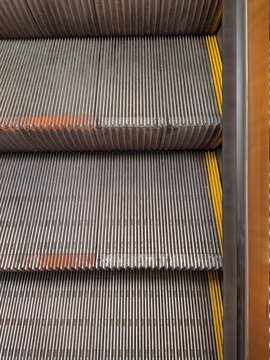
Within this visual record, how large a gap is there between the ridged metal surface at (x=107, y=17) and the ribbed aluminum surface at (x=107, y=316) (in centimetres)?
98

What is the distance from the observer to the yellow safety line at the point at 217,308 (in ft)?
3.78

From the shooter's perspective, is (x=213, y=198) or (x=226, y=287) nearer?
(x=226, y=287)

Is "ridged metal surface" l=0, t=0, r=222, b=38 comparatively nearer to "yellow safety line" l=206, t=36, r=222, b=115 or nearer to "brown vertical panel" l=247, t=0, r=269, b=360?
"yellow safety line" l=206, t=36, r=222, b=115

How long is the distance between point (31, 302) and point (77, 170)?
0.55 meters

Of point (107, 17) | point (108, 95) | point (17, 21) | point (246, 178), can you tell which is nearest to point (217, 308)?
point (246, 178)

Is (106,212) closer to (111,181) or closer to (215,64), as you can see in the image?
(111,181)

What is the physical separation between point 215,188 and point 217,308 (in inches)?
17.9

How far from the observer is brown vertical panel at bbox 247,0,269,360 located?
0.88m

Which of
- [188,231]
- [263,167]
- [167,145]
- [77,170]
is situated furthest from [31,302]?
[263,167]

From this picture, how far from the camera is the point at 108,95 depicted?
1.21 metres

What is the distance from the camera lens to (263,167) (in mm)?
889

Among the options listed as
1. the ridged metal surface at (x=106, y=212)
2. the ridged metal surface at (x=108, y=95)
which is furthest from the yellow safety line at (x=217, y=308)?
the ridged metal surface at (x=108, y=95)

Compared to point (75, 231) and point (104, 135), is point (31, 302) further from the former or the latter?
point (104, 135)

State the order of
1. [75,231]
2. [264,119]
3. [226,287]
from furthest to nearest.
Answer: [75,231] → [226,287] → [264,119]
